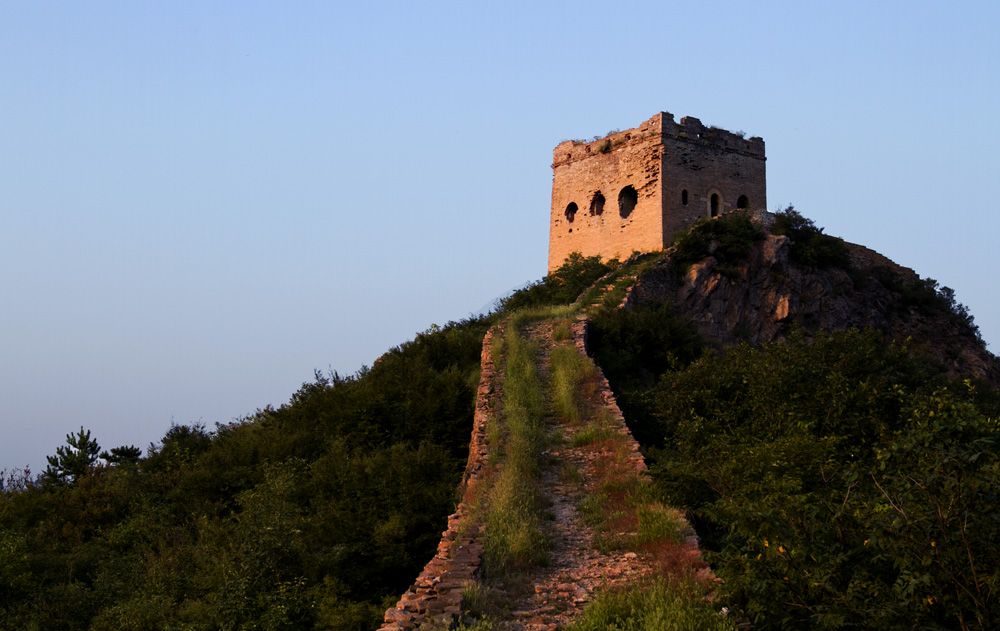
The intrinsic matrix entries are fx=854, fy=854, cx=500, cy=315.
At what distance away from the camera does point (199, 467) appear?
50.8ft

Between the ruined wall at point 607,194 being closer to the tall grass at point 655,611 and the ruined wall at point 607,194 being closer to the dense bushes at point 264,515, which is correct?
the dense bushes at point 264,515

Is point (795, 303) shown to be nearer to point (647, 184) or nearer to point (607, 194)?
point (647, 184)

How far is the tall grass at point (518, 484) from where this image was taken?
789 cm

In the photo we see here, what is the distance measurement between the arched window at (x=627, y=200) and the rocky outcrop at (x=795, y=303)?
3258 mm

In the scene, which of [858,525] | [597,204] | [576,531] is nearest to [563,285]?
[597,204]

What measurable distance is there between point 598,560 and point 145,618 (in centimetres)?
537

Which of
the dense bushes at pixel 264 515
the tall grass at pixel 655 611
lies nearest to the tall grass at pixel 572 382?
the dense bushes at pixel 264 515

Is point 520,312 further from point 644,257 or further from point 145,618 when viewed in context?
point 145,618

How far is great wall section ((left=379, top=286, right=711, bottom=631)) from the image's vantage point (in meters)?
6.76

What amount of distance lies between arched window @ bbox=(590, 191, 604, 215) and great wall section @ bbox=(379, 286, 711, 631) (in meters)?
16.6

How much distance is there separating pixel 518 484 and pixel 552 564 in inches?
66.5

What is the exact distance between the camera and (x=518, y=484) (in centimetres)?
955

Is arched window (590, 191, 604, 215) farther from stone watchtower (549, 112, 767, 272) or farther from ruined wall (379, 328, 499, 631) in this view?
ruined wall (379, 328, 499, 631)

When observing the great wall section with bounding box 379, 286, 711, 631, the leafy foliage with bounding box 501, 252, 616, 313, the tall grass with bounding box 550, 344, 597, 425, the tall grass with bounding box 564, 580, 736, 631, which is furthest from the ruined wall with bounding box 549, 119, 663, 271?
the tall grass with bounding box 564, 580, 736, 631
